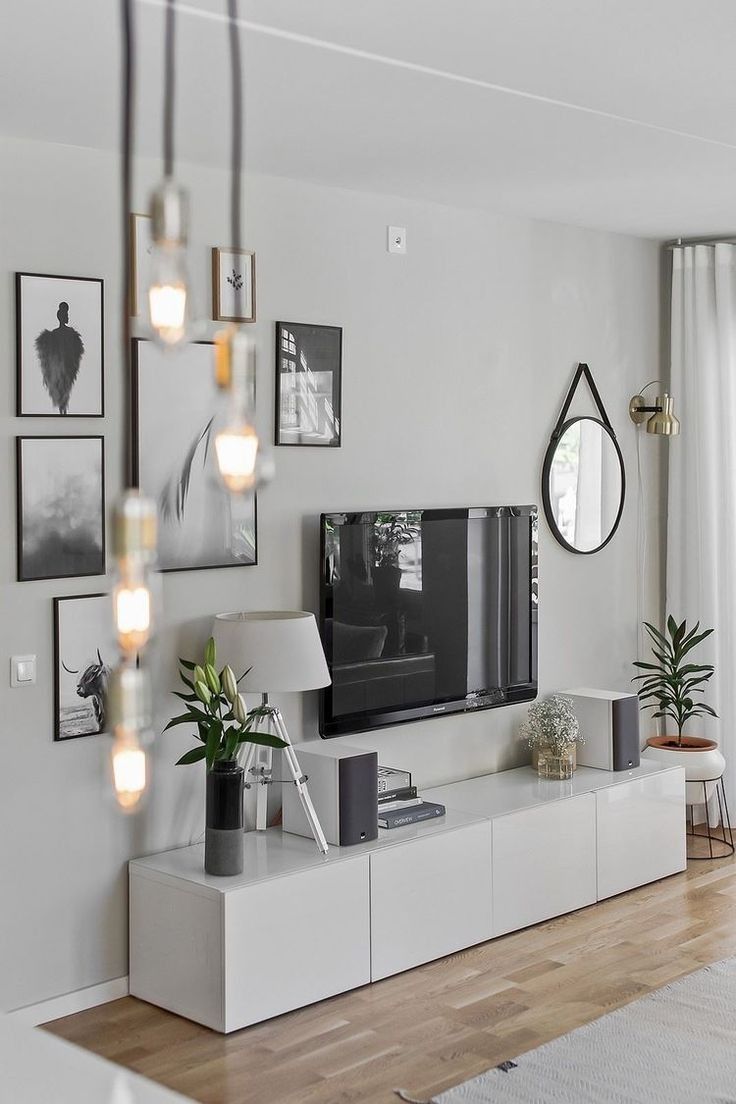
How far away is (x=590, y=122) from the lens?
11.9ft

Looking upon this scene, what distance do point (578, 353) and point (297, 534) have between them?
1725 millimetres

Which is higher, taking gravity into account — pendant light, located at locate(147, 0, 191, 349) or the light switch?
pendant light, located at locate(147, 0, 191, 349)

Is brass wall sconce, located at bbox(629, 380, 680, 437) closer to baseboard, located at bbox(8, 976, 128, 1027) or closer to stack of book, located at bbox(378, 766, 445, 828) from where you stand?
stack of book, located at bbox(378, 766, 445, 828)

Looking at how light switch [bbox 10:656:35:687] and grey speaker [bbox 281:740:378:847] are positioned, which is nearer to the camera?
light switch [bbox 10:656:35:687]

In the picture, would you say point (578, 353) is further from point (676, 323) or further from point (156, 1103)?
point (156, 1103)

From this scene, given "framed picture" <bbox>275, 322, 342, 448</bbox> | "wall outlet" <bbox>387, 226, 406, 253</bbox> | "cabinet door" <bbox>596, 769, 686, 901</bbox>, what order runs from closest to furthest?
1. "framed picture" <bbox>275, 322, 342, 448</bbox>
2. "wall outlet" <bbox>387, 226, 406, 253</bbox>
3. "cabinet door" <bbox>596, 769, 686, 901</bbox>

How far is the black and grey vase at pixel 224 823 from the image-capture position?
3775mm

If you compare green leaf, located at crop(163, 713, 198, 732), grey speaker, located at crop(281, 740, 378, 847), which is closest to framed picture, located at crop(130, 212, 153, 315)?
green leaf, located at crop(163, 713, 198, 732)

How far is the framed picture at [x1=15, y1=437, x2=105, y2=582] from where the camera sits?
3.68 m

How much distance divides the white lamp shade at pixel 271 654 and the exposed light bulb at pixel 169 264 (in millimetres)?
2680

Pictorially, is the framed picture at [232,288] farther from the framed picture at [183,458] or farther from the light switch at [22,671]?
the light switch at [22,671]

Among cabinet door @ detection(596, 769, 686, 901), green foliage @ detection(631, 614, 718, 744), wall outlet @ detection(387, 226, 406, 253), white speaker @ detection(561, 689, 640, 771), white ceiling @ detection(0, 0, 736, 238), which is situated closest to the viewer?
white ceiling @ detection(0, 0, 736, 238)

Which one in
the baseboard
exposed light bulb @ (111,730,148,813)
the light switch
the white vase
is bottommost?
the baseboard

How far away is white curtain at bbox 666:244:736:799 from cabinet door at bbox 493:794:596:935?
121 cm
